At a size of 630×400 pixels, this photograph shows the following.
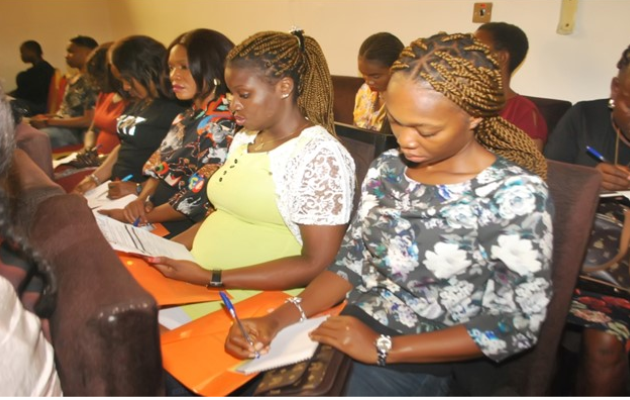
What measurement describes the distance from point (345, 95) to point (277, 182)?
2304 mm

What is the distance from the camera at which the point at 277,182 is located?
1.39 metres

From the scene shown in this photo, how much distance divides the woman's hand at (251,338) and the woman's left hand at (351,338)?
0.35ft

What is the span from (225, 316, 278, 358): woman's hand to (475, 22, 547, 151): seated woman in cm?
163

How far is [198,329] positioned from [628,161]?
158 cm

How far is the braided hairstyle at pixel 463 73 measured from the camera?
97 centimetres

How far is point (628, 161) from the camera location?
1.72 meters

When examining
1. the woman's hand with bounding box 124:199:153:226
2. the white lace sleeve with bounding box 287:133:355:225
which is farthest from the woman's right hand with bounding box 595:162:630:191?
the woman's hand with bounding box 124:199:153:226

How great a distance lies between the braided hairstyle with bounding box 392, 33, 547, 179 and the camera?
971 millimetres

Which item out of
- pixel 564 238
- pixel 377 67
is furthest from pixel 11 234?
pixel 377 67

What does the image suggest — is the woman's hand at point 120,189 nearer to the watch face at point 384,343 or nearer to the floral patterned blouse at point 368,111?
the floral patterned blouse at point 368,111

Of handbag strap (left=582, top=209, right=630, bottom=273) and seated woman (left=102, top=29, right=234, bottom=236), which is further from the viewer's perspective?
seated woman (left=102, top=29, right=234, bottom=236)

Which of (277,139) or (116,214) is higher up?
(277,139)

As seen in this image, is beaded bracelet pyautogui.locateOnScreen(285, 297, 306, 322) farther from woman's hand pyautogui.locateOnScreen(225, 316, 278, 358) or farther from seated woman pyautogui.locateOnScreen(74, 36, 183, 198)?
seated woman pyautogui.locateOnScreen(74, 36, 183, 198)

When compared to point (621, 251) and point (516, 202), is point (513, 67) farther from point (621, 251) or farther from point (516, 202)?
point (516, 202)
